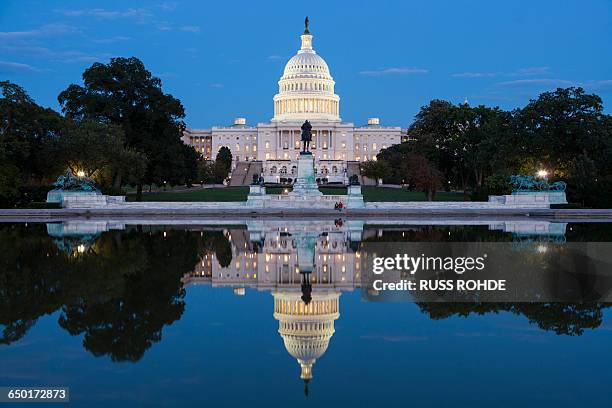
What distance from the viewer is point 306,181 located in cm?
5419

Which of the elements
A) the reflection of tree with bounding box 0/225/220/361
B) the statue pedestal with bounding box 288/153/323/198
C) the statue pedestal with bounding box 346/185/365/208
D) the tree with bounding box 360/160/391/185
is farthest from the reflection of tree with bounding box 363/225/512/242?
the tree with bounding box 360/160/391/185

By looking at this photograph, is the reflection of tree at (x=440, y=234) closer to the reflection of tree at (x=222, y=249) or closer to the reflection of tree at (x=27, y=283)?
the reflection of tree at (x=222, y=249)

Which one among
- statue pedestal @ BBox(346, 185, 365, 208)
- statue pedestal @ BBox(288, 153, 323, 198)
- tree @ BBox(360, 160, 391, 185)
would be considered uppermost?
tree @ BBox(360, 160, 391, 185)

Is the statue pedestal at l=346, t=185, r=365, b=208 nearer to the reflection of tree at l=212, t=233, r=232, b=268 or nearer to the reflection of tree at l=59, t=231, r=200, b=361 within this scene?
the reflection of tree at l=212, t=233, r=232, b=268

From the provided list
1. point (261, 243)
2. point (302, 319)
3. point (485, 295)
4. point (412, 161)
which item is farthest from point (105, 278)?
point (412, 161)

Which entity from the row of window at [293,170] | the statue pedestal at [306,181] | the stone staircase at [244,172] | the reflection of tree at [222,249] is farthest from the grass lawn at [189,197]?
the row of window at [293,170]

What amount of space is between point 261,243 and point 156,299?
1138 cm

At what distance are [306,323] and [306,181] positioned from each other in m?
42.9

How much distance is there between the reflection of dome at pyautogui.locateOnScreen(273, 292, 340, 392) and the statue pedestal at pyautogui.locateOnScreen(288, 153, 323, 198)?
38.4 metres

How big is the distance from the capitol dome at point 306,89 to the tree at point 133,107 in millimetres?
102086

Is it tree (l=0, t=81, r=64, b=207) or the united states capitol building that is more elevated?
the united states capitol building

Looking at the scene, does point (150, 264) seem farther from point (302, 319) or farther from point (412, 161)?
point (412, 161)

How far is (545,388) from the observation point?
8.41 meters

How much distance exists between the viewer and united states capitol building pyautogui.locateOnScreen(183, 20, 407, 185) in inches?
6506
